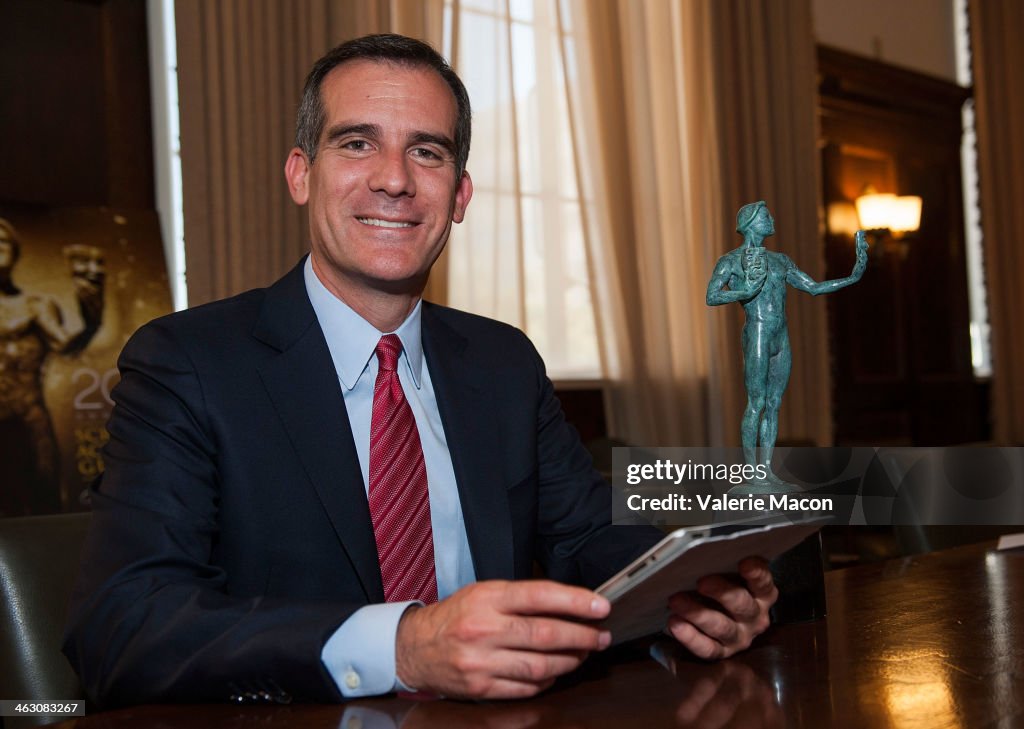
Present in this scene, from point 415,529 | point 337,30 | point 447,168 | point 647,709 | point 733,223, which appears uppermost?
point 337,30

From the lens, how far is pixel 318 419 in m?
1.78

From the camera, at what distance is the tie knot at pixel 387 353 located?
6.46 ft

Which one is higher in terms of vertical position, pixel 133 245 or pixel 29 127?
pixel 29 127

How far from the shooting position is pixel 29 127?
428 cm

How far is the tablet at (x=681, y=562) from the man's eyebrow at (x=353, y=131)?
1141mm

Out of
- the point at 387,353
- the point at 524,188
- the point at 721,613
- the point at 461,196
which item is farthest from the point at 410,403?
the point at 524,188

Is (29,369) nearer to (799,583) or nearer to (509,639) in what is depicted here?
(799,583)

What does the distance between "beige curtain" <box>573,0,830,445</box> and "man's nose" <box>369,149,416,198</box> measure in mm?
4268

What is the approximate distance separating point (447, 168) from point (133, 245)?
8.50 feet

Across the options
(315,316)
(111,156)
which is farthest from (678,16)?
(315,316)

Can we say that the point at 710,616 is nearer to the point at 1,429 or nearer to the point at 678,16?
the point at 1,429

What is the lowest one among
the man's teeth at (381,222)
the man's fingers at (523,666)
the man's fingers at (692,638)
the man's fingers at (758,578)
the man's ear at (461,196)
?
the man's fingers at (692,638)

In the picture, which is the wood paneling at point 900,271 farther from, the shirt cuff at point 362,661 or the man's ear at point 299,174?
the shirt cuff at point 362,661

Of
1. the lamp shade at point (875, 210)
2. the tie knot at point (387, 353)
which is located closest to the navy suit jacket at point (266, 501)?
the tie knot at point (387, 353)
